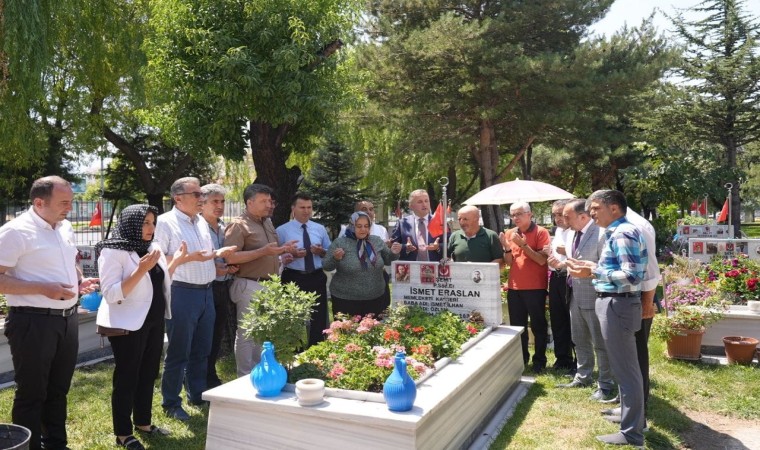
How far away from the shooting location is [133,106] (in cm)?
1617

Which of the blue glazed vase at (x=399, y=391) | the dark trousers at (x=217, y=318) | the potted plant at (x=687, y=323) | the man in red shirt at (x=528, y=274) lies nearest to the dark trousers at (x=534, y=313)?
the man in red shirt at (x=528, y=274)

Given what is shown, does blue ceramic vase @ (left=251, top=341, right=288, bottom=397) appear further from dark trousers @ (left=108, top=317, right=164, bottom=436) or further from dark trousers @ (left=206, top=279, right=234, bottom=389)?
dark trousers @ (left=206, top=279, right=234, bottom=389)

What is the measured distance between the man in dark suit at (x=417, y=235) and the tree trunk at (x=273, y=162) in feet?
8.88

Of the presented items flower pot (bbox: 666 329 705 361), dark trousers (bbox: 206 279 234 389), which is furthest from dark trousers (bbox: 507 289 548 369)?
dark trousers (bbox: 206 279 234 389)

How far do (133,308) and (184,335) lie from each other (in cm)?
79

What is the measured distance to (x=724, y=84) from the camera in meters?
19.2

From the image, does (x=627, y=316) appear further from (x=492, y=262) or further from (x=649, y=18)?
(x=649, y=18)

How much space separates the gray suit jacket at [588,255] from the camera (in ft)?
19.0

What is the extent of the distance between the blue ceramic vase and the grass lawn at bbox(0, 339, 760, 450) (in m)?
1.03

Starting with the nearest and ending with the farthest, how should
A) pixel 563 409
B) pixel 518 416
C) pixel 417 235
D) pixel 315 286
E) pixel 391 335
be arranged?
pixel 391 335 < pixel 518 416 < pixel 563 409 < pixel 315 286 < pixel 417 235

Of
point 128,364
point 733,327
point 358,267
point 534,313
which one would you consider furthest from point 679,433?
point 128,364

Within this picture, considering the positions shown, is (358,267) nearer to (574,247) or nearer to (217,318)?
(217,318)

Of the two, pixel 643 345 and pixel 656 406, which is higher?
pixel 643 345

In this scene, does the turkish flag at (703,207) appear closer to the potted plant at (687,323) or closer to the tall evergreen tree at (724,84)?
the tall evergreen tree at (724,84)
